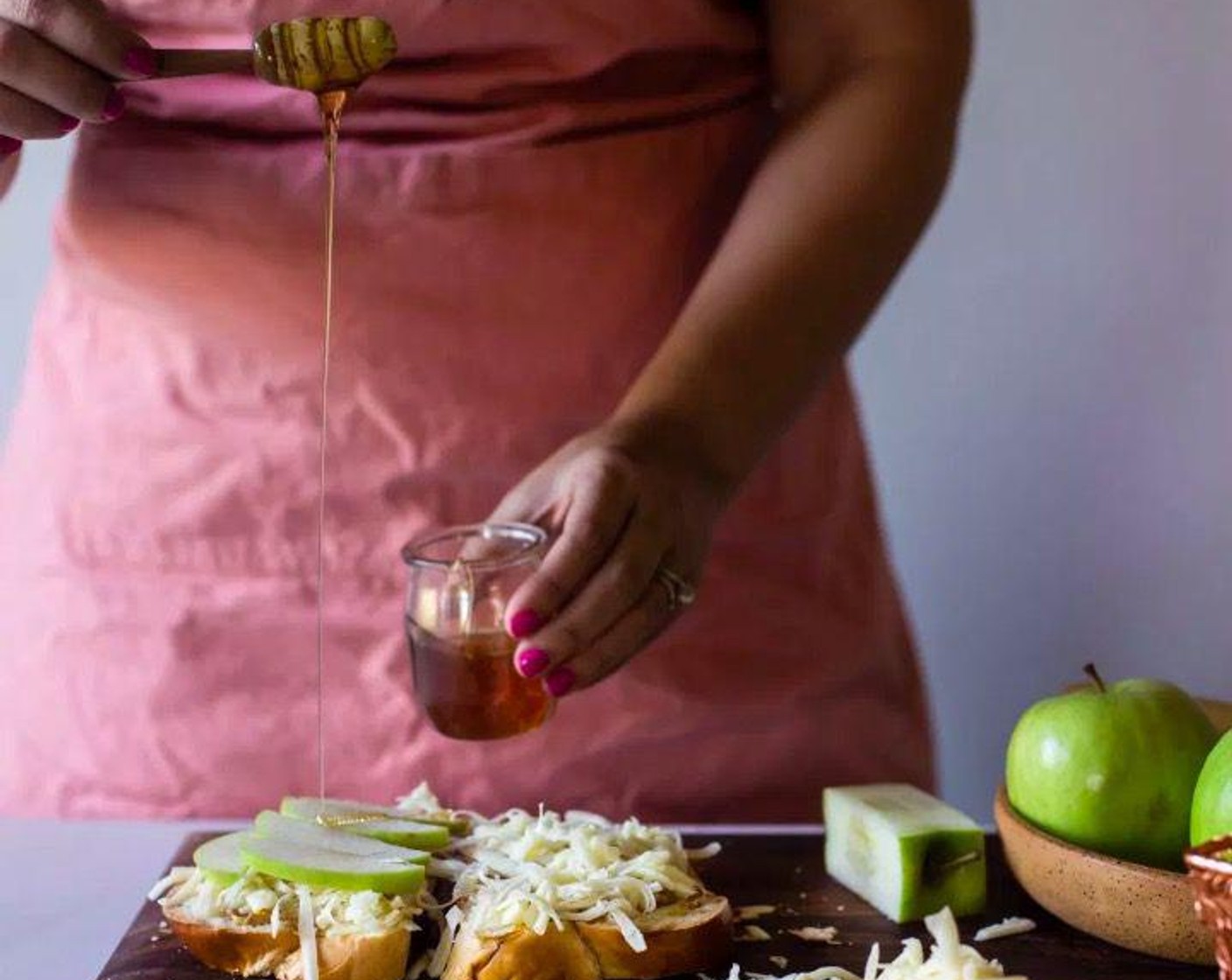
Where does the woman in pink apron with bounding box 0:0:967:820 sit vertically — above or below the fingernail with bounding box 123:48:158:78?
below

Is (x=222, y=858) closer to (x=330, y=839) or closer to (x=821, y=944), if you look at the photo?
(x=330, y=839)

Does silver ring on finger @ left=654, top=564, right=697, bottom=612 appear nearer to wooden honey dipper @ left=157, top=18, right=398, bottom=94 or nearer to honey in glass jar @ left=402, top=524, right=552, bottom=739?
honey in glass jar @ left=402, top=524, right=552, bottom=739

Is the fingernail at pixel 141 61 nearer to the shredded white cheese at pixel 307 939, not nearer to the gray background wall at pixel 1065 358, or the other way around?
the shredded white cheese at pixel 307 939

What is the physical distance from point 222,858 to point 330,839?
0.07 m

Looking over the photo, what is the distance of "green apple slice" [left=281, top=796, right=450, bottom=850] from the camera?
1306 mm

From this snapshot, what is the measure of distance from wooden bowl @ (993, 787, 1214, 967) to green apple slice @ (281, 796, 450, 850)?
40 centimetres

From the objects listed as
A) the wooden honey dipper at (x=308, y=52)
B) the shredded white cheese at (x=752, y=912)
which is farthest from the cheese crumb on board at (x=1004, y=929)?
the wooden honey dipper at (x=308, y=52)

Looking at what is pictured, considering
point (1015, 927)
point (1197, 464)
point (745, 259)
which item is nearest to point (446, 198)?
point (745, 259)

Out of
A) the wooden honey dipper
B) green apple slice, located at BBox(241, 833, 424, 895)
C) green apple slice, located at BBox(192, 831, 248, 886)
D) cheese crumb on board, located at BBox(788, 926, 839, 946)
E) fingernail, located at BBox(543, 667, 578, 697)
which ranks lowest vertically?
cheese crumb on board, located at BBox(788, 926, 839, 946)

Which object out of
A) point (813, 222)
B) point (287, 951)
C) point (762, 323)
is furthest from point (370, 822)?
point (813, 222)

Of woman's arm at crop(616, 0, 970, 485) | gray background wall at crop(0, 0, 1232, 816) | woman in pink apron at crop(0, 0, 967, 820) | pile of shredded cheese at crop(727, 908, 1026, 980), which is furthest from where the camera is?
gray background wall at crop(0, 0, 1232, 816)

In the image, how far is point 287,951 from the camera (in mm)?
1186

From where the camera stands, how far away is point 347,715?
157 centimetres

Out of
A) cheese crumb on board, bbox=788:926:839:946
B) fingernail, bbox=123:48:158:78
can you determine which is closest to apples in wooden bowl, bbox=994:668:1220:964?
cheese crumb on board, bbox=788:926:839:946
